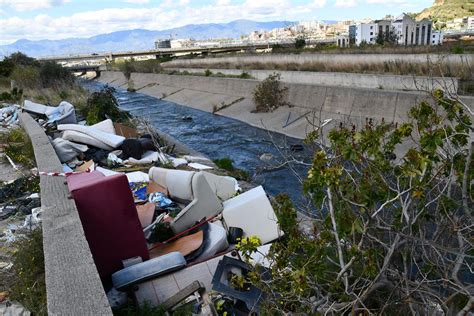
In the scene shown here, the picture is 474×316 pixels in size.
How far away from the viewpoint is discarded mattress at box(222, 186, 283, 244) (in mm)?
5578

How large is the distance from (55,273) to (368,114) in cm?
1644

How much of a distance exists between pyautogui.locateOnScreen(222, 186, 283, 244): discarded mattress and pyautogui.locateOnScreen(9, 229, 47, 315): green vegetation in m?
2.42

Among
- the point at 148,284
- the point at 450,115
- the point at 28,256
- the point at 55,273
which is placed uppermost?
the point at 450,115

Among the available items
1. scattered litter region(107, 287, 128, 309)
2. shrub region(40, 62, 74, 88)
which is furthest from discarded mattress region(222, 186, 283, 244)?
shrub region(40, 62, 74, 88)

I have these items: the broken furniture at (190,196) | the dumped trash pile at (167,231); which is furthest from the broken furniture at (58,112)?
the broken furniture at (190,196)

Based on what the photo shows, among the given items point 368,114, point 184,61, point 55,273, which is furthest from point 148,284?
point 184,61

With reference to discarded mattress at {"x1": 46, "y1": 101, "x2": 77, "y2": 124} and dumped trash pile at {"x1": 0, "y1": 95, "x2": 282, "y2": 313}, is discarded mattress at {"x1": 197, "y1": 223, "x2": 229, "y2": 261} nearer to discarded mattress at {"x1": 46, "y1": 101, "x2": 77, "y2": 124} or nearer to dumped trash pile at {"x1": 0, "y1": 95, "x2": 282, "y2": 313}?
dumped trash pile at {"x1": 0, "y1": 95, "x2": 282, "y2": 313}

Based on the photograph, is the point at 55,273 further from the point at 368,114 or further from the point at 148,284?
the point at 368,114

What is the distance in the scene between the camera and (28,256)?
4023mm

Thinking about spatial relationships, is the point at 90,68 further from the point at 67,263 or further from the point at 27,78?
the point at 67,263

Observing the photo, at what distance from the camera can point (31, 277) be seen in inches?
150

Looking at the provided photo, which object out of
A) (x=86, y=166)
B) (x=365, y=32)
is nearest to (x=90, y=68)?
(x=365, y=32)

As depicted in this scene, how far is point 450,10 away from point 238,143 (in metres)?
131

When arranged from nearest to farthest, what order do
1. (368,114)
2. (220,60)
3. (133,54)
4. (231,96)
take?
(368,114), (231,96), (220,60), (133,54)
